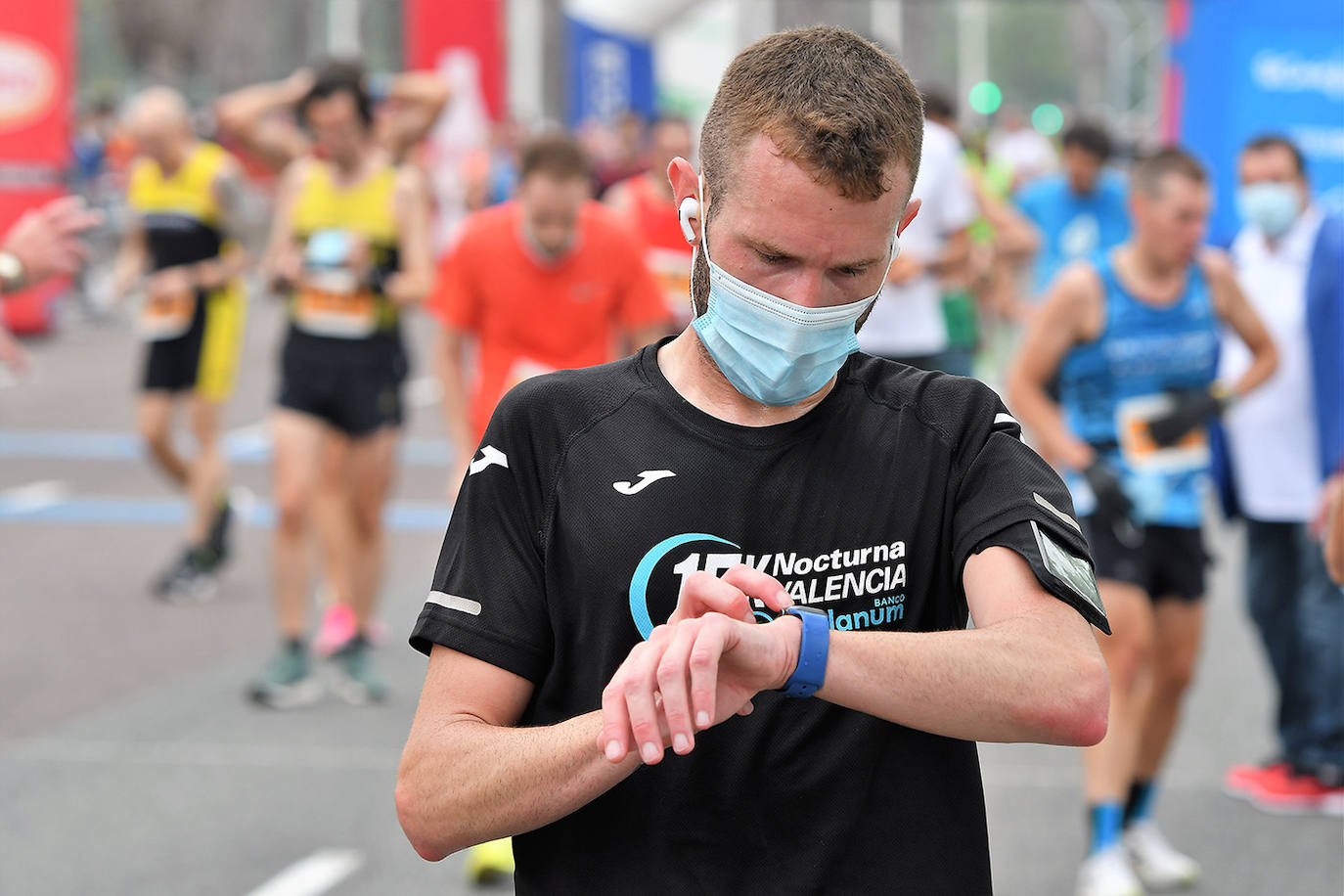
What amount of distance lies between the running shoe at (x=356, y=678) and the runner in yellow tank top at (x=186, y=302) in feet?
Result: 5.92

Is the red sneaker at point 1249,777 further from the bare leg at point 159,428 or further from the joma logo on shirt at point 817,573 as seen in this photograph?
the bare leg at point 159,428

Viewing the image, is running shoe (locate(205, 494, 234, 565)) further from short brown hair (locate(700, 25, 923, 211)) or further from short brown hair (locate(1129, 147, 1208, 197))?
Answer: short brown hair (locate(700, 25, 923, 211))

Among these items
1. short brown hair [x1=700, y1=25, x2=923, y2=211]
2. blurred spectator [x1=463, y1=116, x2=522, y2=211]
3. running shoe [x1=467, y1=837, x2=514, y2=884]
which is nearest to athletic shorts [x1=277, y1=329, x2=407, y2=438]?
running shoe [x1=467, y1=837, x2=514, y2=884]

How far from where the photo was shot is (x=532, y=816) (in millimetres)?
1688

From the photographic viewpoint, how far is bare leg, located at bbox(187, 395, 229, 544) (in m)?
8.41

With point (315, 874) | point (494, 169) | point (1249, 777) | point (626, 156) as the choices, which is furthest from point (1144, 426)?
point (494, 169)

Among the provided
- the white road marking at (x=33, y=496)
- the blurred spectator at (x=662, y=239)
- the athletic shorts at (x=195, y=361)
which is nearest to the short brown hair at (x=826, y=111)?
the blurred spectator at (x=662, y=239)

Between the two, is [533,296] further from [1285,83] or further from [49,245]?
[1285,83]

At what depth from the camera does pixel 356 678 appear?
22.2 feet

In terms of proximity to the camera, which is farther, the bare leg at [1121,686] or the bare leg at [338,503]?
the bare leg at [338,503]

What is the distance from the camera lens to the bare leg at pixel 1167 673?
5.05 metres

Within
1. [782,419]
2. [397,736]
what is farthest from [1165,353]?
[782,419]

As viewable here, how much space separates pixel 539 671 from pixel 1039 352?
11.5ft

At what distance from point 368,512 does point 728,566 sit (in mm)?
5276
